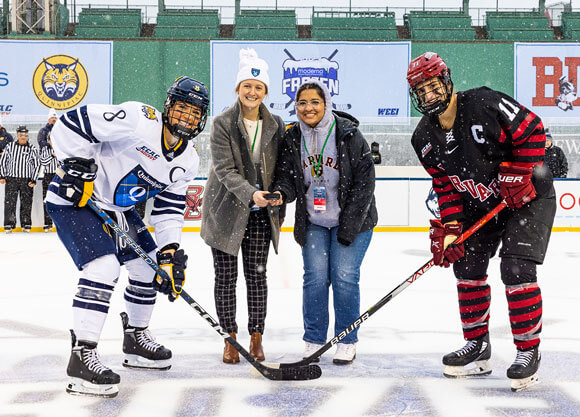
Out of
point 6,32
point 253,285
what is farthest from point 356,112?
point 253,285

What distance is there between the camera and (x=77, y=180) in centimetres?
219

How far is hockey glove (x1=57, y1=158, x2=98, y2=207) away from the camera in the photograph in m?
2.18

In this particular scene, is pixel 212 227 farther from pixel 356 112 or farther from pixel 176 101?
pixel 356 112

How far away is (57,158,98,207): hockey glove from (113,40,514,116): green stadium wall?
11362mm

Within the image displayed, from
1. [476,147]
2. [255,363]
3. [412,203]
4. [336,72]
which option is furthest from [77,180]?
[336,72]

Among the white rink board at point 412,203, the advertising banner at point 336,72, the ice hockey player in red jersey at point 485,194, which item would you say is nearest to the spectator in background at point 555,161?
the white rink board at point 412,203

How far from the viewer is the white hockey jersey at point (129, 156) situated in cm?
223

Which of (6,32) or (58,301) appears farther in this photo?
(6,32)

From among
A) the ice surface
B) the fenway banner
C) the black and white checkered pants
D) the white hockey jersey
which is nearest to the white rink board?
the ice surface

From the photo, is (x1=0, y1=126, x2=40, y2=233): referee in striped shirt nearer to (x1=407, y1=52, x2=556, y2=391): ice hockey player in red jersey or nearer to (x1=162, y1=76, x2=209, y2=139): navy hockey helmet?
(x1=162, y1=76, x2=209, y2=139): navy hockey helmet

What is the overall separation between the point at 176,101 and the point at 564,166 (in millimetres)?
7486

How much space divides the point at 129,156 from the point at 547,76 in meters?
12.3

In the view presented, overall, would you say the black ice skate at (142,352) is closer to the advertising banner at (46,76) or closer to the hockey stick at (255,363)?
the hockey stick at (255,363)

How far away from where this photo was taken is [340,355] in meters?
2.58
